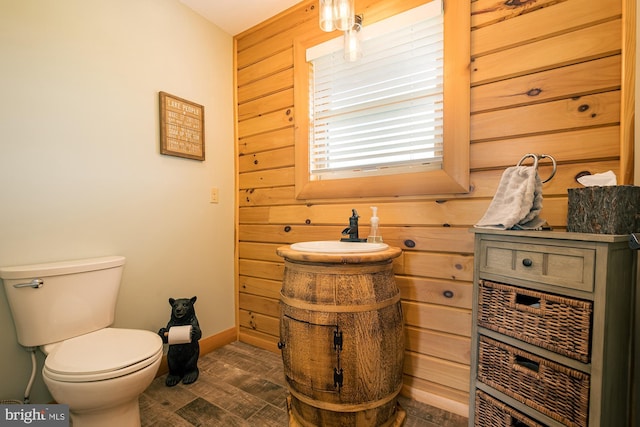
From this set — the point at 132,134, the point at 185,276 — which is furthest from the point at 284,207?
the point at 132,134

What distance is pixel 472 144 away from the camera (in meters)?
1.31

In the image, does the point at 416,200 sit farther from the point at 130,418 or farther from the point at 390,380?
the point at 130,418

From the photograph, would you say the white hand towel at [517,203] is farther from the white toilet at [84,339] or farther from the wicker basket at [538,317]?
the white toilet at [84,339]

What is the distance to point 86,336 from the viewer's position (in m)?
1.26

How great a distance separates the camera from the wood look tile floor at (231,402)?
1299 millimetres

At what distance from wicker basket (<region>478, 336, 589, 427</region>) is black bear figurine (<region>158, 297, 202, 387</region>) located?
143 cm

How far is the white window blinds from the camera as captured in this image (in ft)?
4.66

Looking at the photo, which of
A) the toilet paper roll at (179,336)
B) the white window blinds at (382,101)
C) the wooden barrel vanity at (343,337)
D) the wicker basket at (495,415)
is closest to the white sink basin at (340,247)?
the wooden barrel vanity at (343,337)

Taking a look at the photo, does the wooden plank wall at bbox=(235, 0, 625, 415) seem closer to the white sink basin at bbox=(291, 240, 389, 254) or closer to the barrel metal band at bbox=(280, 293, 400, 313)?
the white sink basin at bbox=(291, 240, 389, 254)

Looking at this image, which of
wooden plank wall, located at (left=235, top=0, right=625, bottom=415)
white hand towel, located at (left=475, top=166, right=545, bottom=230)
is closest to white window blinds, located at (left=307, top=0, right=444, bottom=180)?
wooden plank wall, located at (left=235, top=0, right=625, bottom=415)

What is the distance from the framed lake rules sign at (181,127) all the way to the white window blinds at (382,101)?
78 cm

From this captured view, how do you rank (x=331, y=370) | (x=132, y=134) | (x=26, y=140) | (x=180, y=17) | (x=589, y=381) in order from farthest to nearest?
(x=180, y=17)
(x=132, y=134)
(x=26, y=140)
(x=331, y=370)
(x=589, y=381)

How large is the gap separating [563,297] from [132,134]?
205 cm

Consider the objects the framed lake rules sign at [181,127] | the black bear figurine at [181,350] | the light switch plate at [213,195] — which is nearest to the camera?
the black bear figurine at [181,350]
